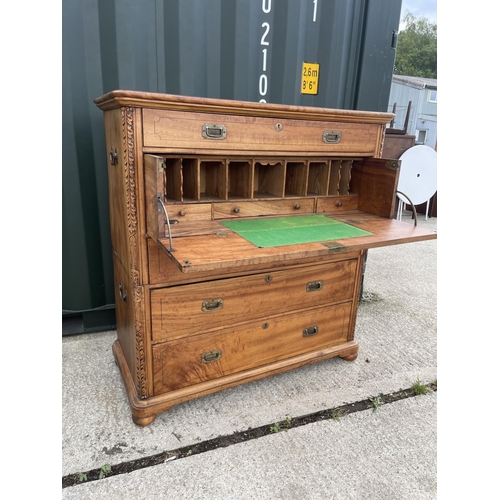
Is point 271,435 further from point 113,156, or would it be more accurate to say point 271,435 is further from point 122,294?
point 113,156

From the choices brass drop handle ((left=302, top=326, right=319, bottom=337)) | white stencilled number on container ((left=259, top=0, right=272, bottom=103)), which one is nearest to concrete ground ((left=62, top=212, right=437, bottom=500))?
brass drop handle ((left=302, top=326, right=319, bottom=337))

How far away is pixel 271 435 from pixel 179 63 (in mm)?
2039

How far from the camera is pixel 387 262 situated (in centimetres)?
429

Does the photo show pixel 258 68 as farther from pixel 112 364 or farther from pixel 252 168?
pixel 112 364

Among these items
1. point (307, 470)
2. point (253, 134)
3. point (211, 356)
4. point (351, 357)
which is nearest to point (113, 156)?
point (253, 134)

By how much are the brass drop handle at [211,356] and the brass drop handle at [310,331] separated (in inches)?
20.0

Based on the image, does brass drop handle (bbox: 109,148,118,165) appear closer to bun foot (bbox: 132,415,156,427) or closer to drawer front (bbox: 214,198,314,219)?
drawer front (bbox: 214,198,314,219)

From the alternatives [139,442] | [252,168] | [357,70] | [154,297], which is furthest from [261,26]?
[139,442]

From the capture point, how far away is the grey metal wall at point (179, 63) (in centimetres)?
207

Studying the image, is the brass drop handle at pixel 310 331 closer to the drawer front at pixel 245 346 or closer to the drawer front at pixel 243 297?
the drawer front at pixel 245 346

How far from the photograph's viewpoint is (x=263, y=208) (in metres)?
1.92

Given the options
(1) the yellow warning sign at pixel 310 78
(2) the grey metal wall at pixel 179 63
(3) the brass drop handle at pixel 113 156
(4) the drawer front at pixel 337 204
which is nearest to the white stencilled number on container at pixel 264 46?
(2) the grey metal wall at pixel 179 63

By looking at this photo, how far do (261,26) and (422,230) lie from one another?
1.54m

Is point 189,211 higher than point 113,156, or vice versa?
point 113,156
